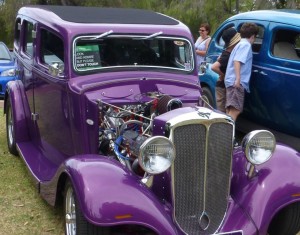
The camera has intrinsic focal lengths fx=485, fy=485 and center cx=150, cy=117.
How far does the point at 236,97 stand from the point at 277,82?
56cm

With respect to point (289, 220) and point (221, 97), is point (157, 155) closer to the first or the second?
point (289, 220)

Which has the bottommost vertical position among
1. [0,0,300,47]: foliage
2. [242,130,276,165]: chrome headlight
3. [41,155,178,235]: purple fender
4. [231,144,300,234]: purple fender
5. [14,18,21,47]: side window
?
[0,0,300,47]: foliage

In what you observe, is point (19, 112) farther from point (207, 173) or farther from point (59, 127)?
point (207, 173)

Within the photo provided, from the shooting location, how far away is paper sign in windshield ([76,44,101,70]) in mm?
4527

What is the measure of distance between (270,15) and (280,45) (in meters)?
0.47

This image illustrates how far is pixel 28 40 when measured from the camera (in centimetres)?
602

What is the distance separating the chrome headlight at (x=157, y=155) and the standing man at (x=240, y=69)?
3198 mm

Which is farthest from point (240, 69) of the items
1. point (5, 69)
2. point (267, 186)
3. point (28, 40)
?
point (5, 69)

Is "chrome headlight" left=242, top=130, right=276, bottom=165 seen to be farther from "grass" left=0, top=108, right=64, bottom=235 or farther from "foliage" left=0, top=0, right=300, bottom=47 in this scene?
"foliage" left=0, top=0, right=300, bottom=47

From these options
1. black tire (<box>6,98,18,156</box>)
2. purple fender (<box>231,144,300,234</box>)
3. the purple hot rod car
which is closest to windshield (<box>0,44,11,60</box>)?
black tire (<box>6,98,18,156</box>)

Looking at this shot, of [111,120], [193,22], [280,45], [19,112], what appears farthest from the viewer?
[193,22]

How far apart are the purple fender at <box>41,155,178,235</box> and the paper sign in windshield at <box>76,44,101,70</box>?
51.1 inches

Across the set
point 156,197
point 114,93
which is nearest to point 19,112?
point 114,93

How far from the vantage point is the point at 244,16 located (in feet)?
24.4
